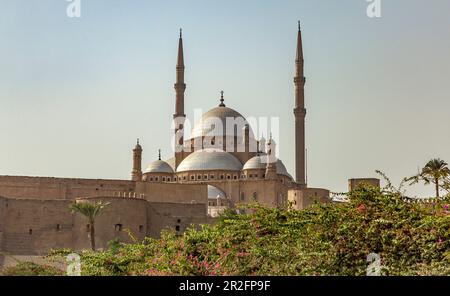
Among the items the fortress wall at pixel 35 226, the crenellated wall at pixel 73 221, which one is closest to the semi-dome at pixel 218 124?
the crenellated wall at pixel 73 221

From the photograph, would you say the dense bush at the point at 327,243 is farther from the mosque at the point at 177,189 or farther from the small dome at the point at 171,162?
the small dome at the point at 171,162

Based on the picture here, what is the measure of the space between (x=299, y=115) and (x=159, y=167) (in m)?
8.69

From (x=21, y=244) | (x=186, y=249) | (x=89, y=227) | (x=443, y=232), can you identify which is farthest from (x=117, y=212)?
(x=443, y=232)

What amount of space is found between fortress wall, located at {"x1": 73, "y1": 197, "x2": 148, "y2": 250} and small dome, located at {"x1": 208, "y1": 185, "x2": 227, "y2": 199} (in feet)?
33.4

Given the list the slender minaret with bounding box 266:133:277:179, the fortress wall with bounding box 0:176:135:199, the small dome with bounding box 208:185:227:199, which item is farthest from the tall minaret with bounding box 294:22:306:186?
the fortress wall with bounding box 0:176:135:199

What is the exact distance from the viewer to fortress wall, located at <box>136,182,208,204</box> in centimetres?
4506

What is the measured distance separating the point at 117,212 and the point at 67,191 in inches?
305

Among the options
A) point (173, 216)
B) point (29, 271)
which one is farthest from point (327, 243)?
point (173, 216)

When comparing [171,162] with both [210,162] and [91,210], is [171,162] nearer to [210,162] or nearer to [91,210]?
[210,162]

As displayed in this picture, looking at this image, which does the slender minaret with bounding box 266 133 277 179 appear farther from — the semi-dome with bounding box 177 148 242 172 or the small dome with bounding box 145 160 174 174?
the small dome with bounding box 145 160 174 174

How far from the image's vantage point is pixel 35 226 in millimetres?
37375

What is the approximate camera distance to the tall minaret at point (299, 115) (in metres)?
50.5
